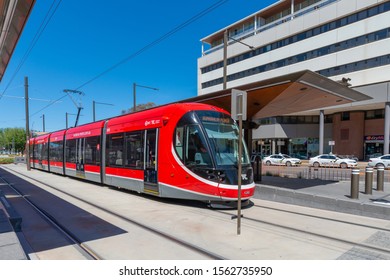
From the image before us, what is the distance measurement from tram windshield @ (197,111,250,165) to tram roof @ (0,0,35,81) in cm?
489

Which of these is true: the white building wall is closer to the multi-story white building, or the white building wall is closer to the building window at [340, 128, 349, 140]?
the multi-story white building

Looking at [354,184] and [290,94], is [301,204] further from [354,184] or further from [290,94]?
[290,94]

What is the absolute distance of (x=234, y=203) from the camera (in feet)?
28.1

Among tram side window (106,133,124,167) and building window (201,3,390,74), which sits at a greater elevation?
building window (201,3,390,74)

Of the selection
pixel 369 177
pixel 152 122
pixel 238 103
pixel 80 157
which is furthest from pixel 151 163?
pixel 369 177

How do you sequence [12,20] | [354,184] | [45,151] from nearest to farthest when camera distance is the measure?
[12,20]
[354,184]
[45,151]

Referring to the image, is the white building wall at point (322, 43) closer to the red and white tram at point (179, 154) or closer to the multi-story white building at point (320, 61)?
the multi-story white building at point (320, 61)

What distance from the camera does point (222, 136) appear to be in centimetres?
852

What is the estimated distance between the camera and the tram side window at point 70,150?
643 inches

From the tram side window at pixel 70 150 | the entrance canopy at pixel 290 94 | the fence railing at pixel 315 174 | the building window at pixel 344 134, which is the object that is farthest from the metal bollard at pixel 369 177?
the building window at pixel 344 134

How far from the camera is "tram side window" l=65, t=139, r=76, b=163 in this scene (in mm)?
16339

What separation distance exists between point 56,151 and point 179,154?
1418cm

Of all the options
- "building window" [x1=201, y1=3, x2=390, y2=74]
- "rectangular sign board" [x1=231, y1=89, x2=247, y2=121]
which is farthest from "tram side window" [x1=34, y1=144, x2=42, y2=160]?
"building window" [x1=201, y1=3, x2=390, y2=74]

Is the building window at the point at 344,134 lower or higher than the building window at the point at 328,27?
lower
